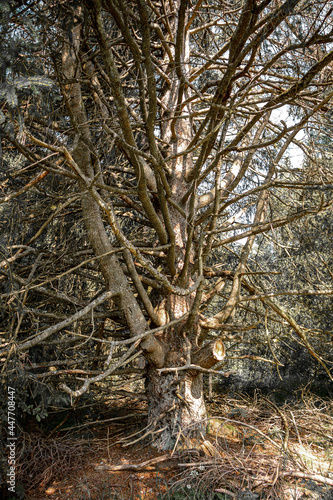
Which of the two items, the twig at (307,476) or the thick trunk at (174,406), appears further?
the thick trunk at (174,406)

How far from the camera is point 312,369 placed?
26.2 ft

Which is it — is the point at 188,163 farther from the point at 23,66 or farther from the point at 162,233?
the point at 23,66

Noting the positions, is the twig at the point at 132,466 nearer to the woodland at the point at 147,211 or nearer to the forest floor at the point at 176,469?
the forest floor at the point at 176,469

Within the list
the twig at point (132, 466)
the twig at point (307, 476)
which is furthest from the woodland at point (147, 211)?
the twig at point (132, 466)

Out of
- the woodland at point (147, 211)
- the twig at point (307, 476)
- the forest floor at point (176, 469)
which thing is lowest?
the forest floor at point (176, 469)

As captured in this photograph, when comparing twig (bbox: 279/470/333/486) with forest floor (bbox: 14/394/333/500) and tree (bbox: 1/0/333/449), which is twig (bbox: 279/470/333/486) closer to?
forest floor (bbox: 14/394/333/500)

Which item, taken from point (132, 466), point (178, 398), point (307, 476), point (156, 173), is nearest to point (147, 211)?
point (156, 173)

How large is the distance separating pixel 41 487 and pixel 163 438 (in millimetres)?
1378

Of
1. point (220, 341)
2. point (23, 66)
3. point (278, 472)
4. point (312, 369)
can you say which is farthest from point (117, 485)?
point (312, 369)

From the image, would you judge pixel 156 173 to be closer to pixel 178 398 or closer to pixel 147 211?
pixel 147 211

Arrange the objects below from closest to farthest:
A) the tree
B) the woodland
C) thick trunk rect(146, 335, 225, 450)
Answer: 1. the woodland
2. the tree
3. thick trunk rect(146, 335, 225, 450)

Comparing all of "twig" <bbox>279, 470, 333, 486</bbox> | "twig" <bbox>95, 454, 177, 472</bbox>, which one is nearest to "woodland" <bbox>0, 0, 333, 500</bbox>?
"twig" <bbox>279, 470, 333, 486</bbox>

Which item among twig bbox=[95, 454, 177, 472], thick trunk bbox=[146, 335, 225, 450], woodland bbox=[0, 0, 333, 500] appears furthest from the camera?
thick trunk bbox=[146, 335, 225, 450]

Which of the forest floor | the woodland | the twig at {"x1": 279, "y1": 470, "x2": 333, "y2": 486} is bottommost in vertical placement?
the forest floor
